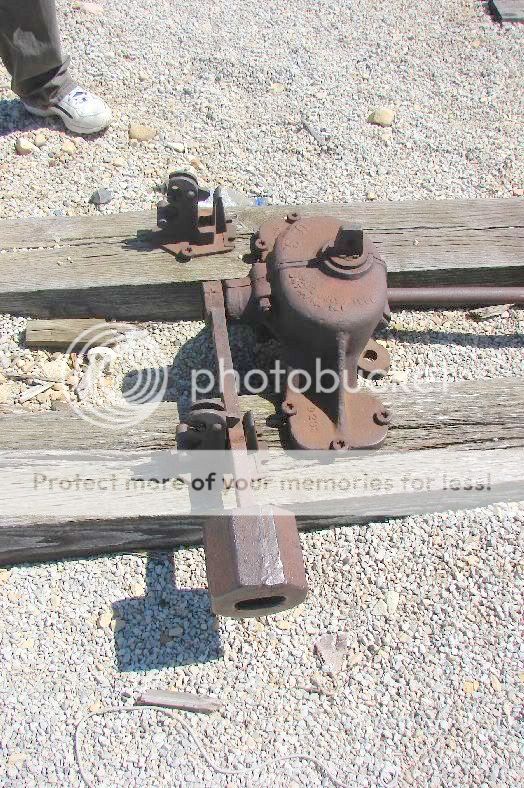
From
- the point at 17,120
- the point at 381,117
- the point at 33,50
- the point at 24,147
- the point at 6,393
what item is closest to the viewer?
the point at 6,393

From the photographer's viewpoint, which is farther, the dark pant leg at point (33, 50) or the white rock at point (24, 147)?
the white rock at point (24, 147)

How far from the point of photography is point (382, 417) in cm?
220

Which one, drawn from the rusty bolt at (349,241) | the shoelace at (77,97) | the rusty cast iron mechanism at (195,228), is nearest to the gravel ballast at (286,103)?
the shoelace at (77,97)

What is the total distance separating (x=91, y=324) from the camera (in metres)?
2.81

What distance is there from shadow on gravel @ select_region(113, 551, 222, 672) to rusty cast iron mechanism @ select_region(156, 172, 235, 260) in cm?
120

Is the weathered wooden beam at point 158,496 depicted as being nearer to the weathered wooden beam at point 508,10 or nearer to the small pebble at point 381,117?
the small pebble at point 381,117

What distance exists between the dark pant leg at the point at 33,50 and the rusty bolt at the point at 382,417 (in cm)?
250

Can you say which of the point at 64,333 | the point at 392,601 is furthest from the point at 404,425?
the point at 64,333

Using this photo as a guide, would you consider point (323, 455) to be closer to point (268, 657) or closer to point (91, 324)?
point (268, 657)

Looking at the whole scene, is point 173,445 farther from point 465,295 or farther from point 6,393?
point 465,295

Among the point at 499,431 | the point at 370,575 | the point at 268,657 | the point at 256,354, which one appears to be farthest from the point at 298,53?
the point at 268,657

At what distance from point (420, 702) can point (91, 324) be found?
70.6 inches

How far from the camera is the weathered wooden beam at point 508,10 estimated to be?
450 cm

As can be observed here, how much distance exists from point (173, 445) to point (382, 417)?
65 cm
